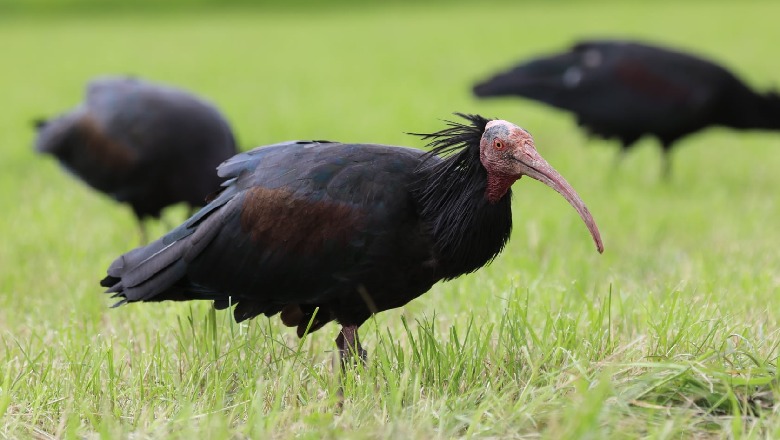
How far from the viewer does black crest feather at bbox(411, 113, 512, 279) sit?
3573 mm

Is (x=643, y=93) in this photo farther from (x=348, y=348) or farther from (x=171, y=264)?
(x=171, y=264)

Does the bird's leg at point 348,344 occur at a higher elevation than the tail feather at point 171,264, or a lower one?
lower

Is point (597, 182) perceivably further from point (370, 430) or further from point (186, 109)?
point (370, 430)

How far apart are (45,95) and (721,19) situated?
16374 millimetres

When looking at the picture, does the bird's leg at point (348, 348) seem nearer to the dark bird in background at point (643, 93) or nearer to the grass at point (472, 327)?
the grass at point (472, 327)

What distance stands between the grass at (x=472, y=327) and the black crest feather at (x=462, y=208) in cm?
22

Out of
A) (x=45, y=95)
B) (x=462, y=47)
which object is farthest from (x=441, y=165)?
(x=462, y=47)

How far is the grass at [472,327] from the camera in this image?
9.83 ft

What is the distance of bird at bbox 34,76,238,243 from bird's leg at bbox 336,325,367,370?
87.9 inches

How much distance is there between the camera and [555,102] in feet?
28.4

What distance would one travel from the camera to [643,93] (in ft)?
27.2

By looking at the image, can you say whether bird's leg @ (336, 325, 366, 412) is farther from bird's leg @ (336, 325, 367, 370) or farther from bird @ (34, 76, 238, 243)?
bird @ (34, 76, 238, 243)

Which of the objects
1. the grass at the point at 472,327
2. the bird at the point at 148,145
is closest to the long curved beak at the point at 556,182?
the grass at the point at 472,327

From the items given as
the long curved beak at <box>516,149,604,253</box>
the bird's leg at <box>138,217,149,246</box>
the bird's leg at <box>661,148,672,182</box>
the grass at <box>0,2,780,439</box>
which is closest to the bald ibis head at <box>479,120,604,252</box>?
the long curved beak at <box>516,149,604,253</box>
